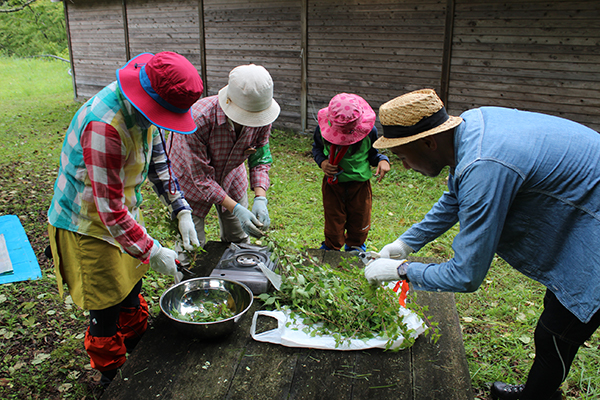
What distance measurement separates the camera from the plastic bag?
1.93 metres

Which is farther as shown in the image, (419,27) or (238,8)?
(238,8)

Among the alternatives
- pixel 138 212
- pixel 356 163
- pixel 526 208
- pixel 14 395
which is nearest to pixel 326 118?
pixel 356 163

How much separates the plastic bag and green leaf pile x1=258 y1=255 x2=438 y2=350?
3 centimetres

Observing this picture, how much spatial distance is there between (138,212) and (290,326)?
1047 mm

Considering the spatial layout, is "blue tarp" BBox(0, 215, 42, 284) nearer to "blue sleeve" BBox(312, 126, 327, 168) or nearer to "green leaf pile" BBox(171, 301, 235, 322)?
"green leaf pile" BBox(171, 301, 235, 322)

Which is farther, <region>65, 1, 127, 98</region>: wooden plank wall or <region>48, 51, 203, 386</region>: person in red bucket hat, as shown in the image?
<region>65, 1, 127, 98</region>: wooden plank wall

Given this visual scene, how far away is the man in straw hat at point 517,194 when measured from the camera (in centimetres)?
154

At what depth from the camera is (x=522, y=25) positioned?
6.40 m

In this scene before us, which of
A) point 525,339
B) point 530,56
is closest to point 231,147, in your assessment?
point 525,339

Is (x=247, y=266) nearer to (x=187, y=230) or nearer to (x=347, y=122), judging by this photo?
(x=187, y=230)

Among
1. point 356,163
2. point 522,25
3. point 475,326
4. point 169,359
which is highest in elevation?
point 522,25

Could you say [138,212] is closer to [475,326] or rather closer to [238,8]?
[475,326]

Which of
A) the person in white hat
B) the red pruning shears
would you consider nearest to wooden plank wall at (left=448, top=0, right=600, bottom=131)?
the person in white hat

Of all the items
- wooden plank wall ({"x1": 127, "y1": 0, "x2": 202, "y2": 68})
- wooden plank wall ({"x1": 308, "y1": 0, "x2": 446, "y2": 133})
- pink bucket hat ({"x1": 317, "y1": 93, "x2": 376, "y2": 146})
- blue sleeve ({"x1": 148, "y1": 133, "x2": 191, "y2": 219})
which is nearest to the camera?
blue sleeve ({"x1": 148, "y1": 133, "x2": 191, "y2": 219})
